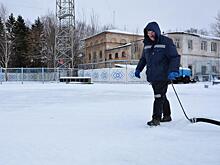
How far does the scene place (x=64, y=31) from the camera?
32625 mm

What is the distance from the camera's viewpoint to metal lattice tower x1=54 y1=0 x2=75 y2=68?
32.1 metres

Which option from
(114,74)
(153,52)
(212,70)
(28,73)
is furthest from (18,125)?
(212,70)

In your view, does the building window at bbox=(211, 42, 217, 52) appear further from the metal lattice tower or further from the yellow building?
the metal lattice tower

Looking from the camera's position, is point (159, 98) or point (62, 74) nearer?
point (159, 98)

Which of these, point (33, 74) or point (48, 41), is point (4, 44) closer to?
point (48, 41)

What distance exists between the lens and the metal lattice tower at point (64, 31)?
105 ft

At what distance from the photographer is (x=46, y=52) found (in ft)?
147

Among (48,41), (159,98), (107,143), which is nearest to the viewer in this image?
(107,143)

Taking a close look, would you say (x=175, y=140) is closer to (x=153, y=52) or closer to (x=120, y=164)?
(x=120, y=164)

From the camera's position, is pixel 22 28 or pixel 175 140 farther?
pixel 22 28

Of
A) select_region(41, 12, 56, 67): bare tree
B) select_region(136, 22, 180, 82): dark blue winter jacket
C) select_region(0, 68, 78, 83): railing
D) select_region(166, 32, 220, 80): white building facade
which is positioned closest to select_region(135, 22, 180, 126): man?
select_region(136, 22, 180, 82): dark blue winter jacket

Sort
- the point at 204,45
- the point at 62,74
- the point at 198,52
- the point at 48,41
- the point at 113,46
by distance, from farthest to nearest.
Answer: the point at 113,46 → the point at 48,41 → the point at 204,45 → the point at 198,52 → the point at 62,74

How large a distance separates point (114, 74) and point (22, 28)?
28910 millimetres

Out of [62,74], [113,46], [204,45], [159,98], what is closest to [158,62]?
[159,98]
